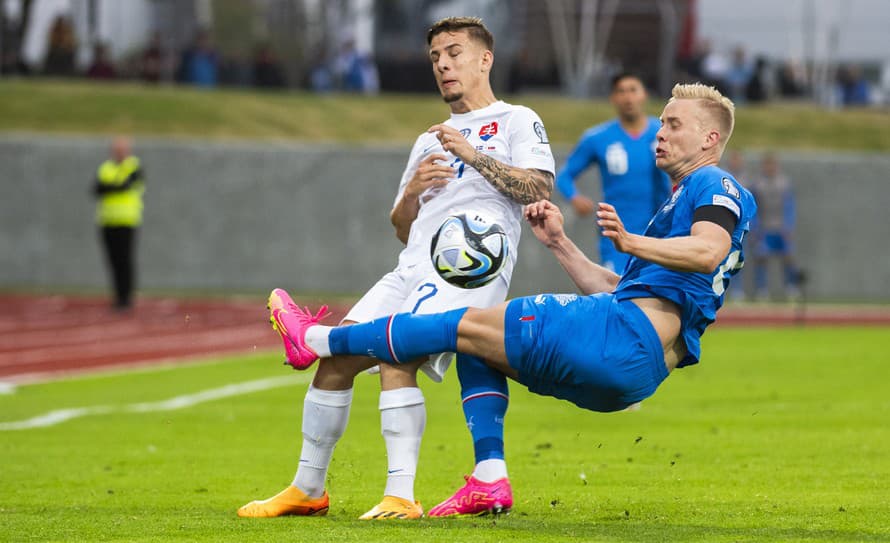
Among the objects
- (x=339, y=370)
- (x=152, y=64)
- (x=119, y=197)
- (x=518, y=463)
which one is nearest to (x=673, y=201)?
(x=339, y=370)

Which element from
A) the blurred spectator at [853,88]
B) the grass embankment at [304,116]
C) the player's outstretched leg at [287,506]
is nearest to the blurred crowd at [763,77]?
the blurred spectator at [853,88]

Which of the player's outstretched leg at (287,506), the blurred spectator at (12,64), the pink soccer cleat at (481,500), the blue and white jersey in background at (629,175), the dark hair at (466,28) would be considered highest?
the dark hair at (466,28)

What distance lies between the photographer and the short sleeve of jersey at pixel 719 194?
5.96 metres

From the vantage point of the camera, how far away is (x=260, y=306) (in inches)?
950

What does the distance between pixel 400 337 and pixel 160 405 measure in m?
6.64

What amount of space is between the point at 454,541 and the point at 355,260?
2229 centimetres

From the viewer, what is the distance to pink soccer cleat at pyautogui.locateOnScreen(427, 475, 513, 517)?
21.1ft

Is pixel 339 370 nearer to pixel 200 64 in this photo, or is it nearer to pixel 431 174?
pixel 431 174

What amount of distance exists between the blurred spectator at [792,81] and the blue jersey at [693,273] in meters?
26.4

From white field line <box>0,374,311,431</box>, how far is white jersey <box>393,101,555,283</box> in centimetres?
518

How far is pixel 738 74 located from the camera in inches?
1248

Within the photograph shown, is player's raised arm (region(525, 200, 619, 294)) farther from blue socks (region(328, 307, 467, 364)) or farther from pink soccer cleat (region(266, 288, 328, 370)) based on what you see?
pink soccer cleat (region(266, 288, 328, 370))

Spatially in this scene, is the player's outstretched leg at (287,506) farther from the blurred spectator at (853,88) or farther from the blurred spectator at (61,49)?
the blurred spectator at (853,88)

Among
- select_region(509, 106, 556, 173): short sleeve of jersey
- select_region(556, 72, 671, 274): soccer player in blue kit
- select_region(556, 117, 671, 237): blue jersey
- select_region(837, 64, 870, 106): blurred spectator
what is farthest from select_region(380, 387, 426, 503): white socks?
select_region(837, 64, 870, 106): blurred spectator
